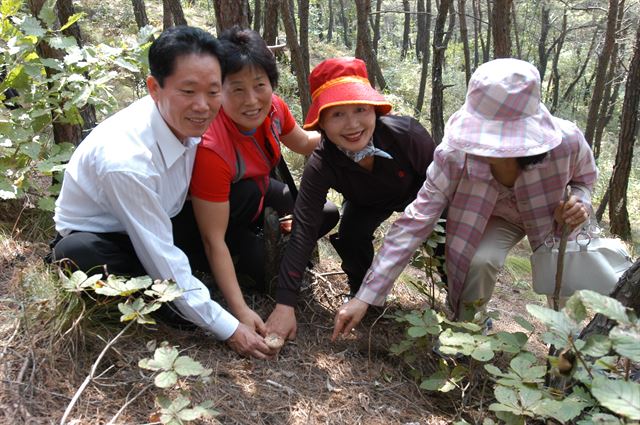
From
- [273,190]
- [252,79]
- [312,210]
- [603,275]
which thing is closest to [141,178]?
[252,79]

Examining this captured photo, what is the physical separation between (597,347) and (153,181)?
152cm

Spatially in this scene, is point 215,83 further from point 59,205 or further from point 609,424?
point 609,424

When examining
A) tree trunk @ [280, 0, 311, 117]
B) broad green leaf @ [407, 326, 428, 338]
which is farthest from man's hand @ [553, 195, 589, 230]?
tree trunk @ [280, 0, 311, 117]

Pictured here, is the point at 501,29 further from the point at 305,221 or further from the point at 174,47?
the point at 174,47

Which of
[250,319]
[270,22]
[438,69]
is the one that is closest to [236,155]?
[250,319]

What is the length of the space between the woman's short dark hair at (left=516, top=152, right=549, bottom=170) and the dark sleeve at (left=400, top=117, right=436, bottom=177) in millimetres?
→ 473

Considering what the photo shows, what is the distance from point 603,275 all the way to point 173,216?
1.83 meters

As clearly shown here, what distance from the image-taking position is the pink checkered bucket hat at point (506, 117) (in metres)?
1.89

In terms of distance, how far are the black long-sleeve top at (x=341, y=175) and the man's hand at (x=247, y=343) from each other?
25cm

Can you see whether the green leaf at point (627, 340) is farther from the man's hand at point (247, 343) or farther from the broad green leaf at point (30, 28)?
the broad green leaf at point (30, 28)

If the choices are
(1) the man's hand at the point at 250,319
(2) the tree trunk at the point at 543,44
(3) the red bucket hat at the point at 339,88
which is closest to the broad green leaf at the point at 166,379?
(1) the man's hand at the point at 250,319

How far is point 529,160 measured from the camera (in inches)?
83.1

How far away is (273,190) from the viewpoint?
293 cm

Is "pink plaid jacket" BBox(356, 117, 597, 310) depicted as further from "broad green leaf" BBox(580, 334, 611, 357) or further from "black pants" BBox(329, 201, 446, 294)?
"broad green leaf" BBox(580, 334, 611, 357)
